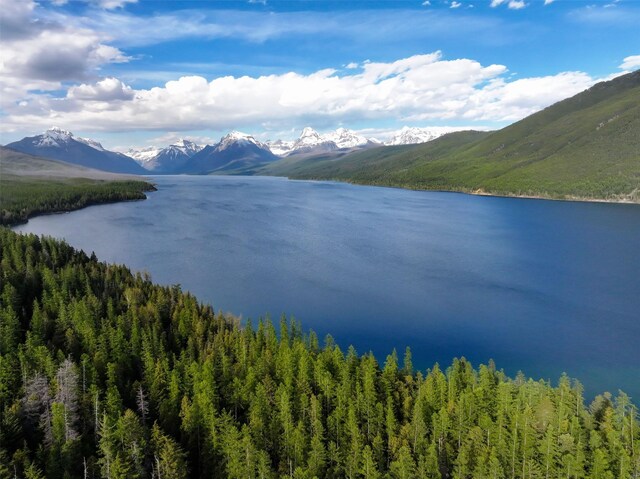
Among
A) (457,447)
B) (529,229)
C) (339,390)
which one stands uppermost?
(529,229)

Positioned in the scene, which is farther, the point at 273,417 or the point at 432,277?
the point at 432,277

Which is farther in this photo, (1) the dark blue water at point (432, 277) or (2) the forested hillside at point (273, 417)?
(1) the dark blue water at point (432, 277)

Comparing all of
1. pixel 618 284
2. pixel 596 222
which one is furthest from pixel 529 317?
pixel 596 222

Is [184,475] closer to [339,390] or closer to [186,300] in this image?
[339,390]

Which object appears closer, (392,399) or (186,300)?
(392,399)

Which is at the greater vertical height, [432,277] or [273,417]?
[432,277]
